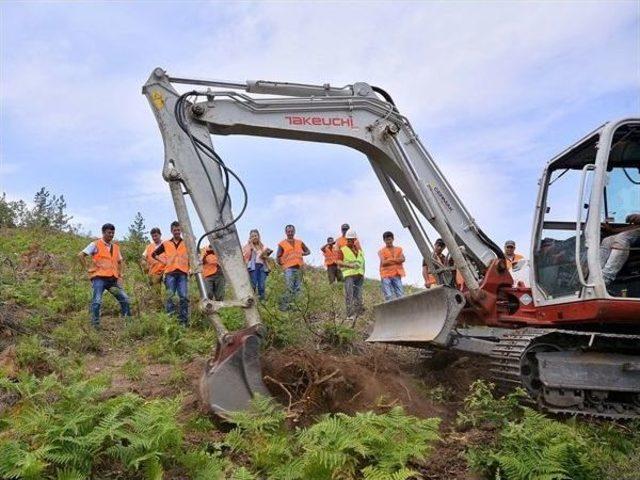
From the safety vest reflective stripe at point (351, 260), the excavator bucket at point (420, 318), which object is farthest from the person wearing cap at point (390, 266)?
the excavator bucket at point (420, 318)

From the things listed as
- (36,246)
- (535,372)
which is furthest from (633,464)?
(36,246)

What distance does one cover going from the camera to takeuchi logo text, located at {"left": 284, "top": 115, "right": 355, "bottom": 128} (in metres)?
7.41

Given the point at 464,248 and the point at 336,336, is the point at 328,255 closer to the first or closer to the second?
the point at 336,336

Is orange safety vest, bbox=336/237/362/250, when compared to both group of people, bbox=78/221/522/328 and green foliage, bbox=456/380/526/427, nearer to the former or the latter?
group of people, bbox=78/221/522/328

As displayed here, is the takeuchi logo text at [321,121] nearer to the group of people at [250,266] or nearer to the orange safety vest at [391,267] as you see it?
the group of people at [250,266]

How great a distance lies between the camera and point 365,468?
4.64 m

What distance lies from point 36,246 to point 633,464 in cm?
1500

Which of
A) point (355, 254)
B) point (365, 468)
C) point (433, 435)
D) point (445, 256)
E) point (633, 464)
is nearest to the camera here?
point (365, 468)

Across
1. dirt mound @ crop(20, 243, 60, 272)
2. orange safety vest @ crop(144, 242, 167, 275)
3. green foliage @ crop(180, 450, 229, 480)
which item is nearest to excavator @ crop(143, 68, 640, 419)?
green foliage @ crop(180, 450, 229, 480)

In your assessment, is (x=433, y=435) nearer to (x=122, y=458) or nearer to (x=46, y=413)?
(x=122, y=458)

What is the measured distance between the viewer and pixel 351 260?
13.0 metres

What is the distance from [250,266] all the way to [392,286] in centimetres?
281

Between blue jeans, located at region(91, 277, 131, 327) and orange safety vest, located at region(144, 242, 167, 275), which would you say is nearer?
blue jeans, located at region(91, 277, 131, 327)

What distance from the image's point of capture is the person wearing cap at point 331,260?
15.8 metres
